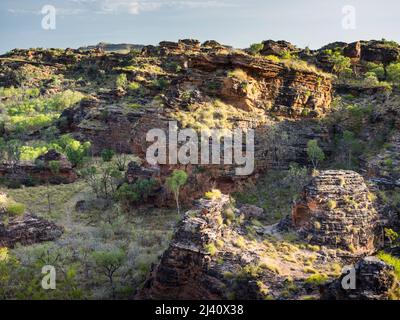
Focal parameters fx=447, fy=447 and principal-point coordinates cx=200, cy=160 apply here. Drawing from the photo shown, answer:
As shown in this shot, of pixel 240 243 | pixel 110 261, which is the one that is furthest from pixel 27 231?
pixel 240 243

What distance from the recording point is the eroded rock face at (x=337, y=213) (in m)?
19.3

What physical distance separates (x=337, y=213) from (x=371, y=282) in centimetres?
655

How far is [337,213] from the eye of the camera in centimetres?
1967

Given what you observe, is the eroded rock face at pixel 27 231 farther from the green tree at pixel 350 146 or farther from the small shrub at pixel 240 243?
the green tree at pixel 350 146

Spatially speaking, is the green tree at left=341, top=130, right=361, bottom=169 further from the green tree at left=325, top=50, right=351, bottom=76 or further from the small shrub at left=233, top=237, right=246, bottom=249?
the small shrub at left=233, top=237, right=246, bottom=249

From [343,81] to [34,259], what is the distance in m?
37.6

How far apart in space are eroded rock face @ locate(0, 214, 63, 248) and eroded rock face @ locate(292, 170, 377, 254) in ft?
49.2

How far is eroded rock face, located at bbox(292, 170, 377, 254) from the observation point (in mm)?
19312

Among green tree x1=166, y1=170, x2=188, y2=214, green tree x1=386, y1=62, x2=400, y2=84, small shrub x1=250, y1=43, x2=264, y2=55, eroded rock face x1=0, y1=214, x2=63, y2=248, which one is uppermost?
small shrub x1=250, y1=43, x2=264, y2=55

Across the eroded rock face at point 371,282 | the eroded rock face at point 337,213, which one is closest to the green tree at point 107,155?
the eroded rock face at point 337,213

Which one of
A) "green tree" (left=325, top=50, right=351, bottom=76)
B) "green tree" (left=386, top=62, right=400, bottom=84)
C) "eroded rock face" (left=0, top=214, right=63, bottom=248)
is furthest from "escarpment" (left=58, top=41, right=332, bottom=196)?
"green tree" (left=325, top=50, right=351, bottom=76)

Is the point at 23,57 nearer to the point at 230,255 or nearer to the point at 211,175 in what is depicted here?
the point at 211,175

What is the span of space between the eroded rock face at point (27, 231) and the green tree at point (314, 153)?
1881 cm
